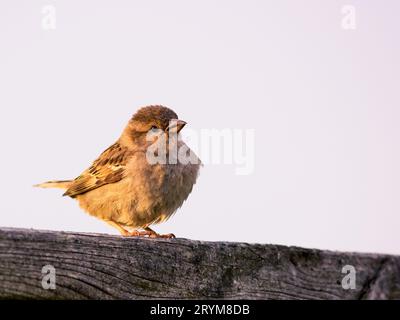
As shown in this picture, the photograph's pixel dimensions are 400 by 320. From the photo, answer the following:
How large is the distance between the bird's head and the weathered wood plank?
3.07 m

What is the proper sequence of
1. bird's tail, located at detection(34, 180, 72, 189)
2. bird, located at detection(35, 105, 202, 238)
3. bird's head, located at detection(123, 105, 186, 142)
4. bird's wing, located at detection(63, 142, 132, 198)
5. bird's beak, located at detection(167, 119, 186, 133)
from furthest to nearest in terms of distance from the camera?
bird's tail, located at detection(34, 180, 72, 189) < bird's head, located at detection(123, 105, 186, 142) < bird's wing, located at detection(63, 142, 132, 198) < bird's beak, located at detection(167, 119, 186, 133) < bird, located at detection(35, 105, 202, 238)

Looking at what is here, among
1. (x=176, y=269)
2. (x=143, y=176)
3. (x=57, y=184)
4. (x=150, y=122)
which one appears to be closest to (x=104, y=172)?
(x=150, y=122)

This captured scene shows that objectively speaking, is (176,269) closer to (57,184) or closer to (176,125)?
(176,125)

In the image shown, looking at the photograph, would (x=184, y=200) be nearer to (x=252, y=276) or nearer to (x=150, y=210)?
(x=150, y=210)

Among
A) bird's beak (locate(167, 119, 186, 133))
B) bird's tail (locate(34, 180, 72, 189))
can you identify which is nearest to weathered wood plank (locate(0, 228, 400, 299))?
bird's beak (locate(167, 119, 186, 133))

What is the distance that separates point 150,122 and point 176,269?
141 inches

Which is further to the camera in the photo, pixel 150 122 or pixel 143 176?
pixel 150 122

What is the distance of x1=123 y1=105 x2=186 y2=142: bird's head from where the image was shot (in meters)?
6.04

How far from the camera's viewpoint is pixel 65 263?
229 cm

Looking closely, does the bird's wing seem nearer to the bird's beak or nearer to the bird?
the bird

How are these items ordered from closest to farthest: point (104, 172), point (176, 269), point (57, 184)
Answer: point (176, 269) < point (104, 172) < point (57, 184)

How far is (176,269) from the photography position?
8.79ft

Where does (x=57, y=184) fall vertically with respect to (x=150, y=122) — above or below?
below

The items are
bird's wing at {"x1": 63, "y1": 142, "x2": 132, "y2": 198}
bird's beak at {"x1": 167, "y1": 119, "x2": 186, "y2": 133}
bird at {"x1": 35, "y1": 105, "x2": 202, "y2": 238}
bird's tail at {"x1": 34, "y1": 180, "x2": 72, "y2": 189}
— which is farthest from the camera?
bird's tail at {"x1": 34, "y1": 180, "x2": 72, "y2": 189}
